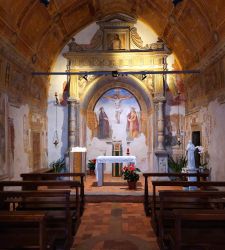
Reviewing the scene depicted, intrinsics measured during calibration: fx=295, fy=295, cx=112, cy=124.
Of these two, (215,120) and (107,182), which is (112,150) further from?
(215,120)

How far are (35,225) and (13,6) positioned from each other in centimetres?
690

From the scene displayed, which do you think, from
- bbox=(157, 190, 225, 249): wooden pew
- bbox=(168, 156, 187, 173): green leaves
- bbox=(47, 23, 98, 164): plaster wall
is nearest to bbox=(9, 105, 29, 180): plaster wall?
bbox=(47, 23, 98, 164): plaster wall

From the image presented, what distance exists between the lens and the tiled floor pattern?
569 centimetres

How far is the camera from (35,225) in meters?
5.00

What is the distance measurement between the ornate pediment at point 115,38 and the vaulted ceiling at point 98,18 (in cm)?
37

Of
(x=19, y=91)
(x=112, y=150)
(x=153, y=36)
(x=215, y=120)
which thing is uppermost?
(x=153, y=36)

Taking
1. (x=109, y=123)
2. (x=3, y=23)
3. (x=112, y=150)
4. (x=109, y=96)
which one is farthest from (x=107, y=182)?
(x=3, y=23)

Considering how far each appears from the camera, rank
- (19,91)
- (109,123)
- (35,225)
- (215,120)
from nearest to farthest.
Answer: (35,225) < (215,120) < (19,91) < (109,123)

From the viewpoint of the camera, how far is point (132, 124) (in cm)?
1589

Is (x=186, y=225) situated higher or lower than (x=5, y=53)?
lower

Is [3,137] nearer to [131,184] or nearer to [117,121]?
[131,184]

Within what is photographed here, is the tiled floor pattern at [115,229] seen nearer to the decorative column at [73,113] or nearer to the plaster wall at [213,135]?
the plaster wall at [213,135]

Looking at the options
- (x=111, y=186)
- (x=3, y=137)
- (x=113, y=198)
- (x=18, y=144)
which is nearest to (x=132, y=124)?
(x=111, y=186)

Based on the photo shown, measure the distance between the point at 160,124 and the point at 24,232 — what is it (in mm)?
10601
